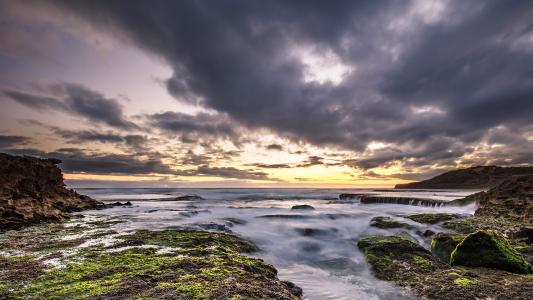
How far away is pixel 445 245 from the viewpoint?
10.4m

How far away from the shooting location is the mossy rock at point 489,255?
784 cm

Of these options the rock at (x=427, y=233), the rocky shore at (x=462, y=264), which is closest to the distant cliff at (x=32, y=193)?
the rocky shore at (x=462, y=264)

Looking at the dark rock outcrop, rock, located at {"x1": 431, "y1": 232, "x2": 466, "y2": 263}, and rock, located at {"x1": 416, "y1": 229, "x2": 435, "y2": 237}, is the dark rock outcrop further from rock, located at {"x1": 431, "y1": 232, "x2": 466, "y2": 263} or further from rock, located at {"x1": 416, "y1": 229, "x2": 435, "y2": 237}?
rock, located at {"x1": 431, "y1": 232, "x2": 466, "y2": 263}

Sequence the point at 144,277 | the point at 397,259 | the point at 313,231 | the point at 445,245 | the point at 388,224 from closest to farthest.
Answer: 1. the point at 144,277
2. the point at 397,259
3. the point at 445,245
4. the point at 313,231
5. the point at 388,224

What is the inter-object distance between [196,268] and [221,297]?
1.96m

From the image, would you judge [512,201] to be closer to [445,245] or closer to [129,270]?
[445,245]

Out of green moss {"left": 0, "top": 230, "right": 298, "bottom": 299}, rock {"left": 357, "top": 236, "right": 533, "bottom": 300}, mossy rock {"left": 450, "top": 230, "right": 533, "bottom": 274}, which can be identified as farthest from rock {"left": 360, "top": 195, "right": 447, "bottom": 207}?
green moss {"left": 0, "top": 230, "right": 298, "bottom": 299}

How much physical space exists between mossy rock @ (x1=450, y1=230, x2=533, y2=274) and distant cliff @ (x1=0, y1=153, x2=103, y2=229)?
1799 centimetres

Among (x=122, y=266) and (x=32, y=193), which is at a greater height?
(x=32, y=193)

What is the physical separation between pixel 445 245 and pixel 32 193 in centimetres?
2280

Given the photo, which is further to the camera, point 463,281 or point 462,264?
point 462,264

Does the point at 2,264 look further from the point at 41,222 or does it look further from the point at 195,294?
the point at 41,222

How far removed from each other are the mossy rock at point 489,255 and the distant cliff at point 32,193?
1799 cm

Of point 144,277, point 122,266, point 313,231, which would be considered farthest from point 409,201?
point 144,277
